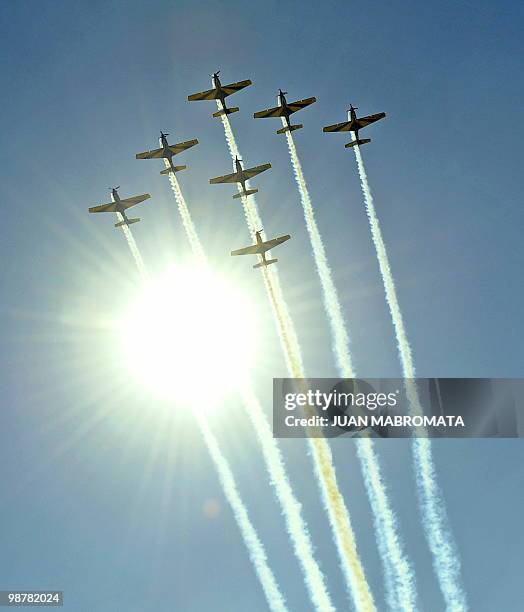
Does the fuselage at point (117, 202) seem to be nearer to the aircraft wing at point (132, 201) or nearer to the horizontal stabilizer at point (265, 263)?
the aircraft wing at point (132, 201)

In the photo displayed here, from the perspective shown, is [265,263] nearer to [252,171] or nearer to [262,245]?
[262,245]

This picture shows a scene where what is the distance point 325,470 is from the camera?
89188 millimetres

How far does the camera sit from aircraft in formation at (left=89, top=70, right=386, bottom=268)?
333 ft

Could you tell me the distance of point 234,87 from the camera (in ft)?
341

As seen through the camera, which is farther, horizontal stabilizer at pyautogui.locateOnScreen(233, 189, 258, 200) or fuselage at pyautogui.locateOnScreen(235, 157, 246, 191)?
fuselage at pyautogui.locateOnScreen(235, 157, 246, 191)

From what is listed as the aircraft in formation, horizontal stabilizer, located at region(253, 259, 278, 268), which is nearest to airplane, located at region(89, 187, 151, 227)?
the aircraft in formation

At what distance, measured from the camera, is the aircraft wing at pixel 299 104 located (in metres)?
105

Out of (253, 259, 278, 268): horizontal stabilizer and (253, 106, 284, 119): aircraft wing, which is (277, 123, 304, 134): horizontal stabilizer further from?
(253, 259, 278, 268): horizontal stabilizer

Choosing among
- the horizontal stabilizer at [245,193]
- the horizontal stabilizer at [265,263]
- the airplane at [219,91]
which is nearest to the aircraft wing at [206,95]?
the airplane at [219,91]

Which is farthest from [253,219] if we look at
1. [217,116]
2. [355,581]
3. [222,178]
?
[355,581]

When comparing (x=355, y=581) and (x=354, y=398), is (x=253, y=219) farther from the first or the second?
(x=355, y=581)

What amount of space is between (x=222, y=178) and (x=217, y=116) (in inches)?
303

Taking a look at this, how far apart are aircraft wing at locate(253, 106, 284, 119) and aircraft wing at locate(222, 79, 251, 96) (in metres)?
3.84

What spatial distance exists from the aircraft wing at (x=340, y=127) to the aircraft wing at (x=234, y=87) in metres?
11.8
